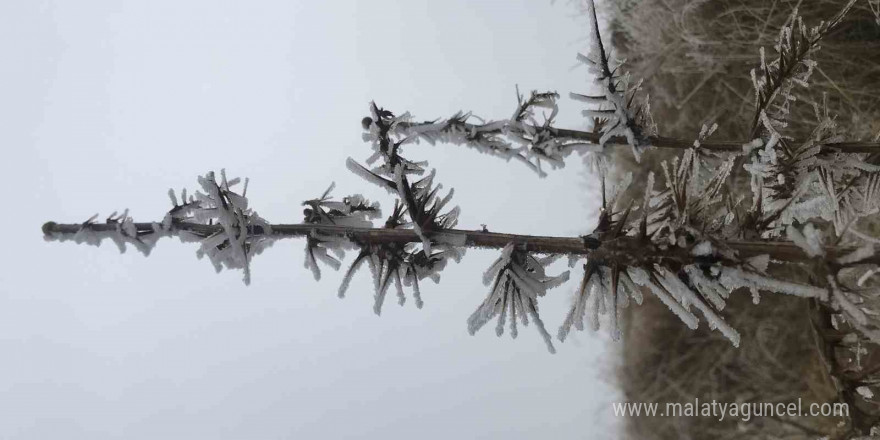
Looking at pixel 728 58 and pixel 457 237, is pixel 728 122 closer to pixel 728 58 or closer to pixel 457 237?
pixel 728 58

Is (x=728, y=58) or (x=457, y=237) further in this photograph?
(x=728, y=58)

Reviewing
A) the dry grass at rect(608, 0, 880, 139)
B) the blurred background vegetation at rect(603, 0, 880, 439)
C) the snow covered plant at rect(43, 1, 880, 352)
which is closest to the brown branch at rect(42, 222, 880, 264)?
the snow covered plant at rect(43, 1, 880, 352)

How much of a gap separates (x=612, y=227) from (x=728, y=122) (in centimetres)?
222

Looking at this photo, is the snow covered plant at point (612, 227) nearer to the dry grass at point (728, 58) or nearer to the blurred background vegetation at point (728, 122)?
the dry grass at point (728, 58)

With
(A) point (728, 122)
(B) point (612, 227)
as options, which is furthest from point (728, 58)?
(B) point (612, 227)

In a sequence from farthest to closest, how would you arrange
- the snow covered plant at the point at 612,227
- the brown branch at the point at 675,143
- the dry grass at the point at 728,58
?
the dry grass at the point at 728,58 → the brown branch at the point at 675,143 → the snow covered plant at the point at 612,227

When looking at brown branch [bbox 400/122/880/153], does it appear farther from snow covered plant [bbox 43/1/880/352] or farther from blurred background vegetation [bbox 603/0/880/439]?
blurred background vegetation [bbox 603/0/880/439]

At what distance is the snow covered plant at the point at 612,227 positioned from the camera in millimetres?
785

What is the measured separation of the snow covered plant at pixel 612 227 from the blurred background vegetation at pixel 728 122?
1.23 m

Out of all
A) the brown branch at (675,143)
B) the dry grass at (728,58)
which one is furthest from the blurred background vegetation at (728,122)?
the brown branch at (675,143)

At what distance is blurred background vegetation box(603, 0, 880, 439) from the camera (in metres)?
2.27

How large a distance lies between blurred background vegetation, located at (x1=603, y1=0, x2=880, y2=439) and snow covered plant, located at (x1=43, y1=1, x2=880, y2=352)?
4.03ft

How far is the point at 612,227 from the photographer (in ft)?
2.90

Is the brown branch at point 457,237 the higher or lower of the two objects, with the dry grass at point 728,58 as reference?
lower
